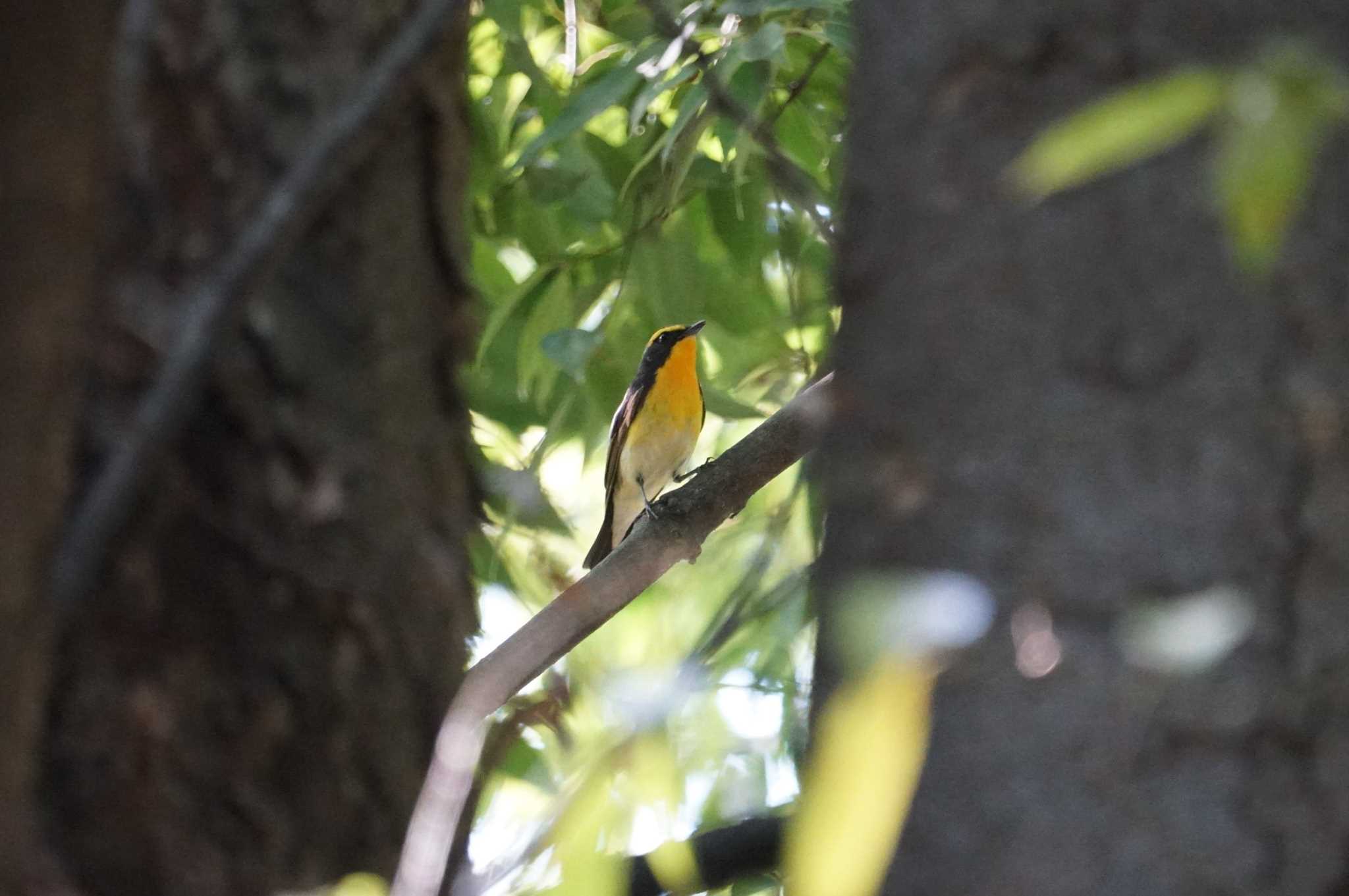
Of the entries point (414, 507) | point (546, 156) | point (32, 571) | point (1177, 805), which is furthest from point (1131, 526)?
point (546, 156)

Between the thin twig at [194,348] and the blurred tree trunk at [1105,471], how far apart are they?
0.53m

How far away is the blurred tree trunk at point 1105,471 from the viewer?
1104 mm

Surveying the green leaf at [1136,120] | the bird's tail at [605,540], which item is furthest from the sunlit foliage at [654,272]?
the bird's tail at [605,540]

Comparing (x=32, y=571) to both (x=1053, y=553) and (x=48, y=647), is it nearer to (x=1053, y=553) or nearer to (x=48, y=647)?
(x=48, y=647)

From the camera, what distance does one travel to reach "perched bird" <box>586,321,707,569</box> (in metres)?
9.40

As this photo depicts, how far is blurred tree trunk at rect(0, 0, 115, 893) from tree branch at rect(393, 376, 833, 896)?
12.3 inches

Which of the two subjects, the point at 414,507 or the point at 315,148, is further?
the point at 414,507

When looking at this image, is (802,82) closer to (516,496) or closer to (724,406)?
(724,406)

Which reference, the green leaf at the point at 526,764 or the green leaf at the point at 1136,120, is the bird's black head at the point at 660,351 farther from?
the green leaf at the point at 1136,120

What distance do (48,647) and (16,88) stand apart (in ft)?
1.50

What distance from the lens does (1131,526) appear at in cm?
114

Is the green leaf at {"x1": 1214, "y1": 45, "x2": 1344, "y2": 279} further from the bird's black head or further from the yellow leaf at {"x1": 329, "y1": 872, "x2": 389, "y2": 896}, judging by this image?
the bird's black head

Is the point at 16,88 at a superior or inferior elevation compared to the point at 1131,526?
superior

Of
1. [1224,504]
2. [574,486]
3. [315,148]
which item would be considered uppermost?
[315,148]
